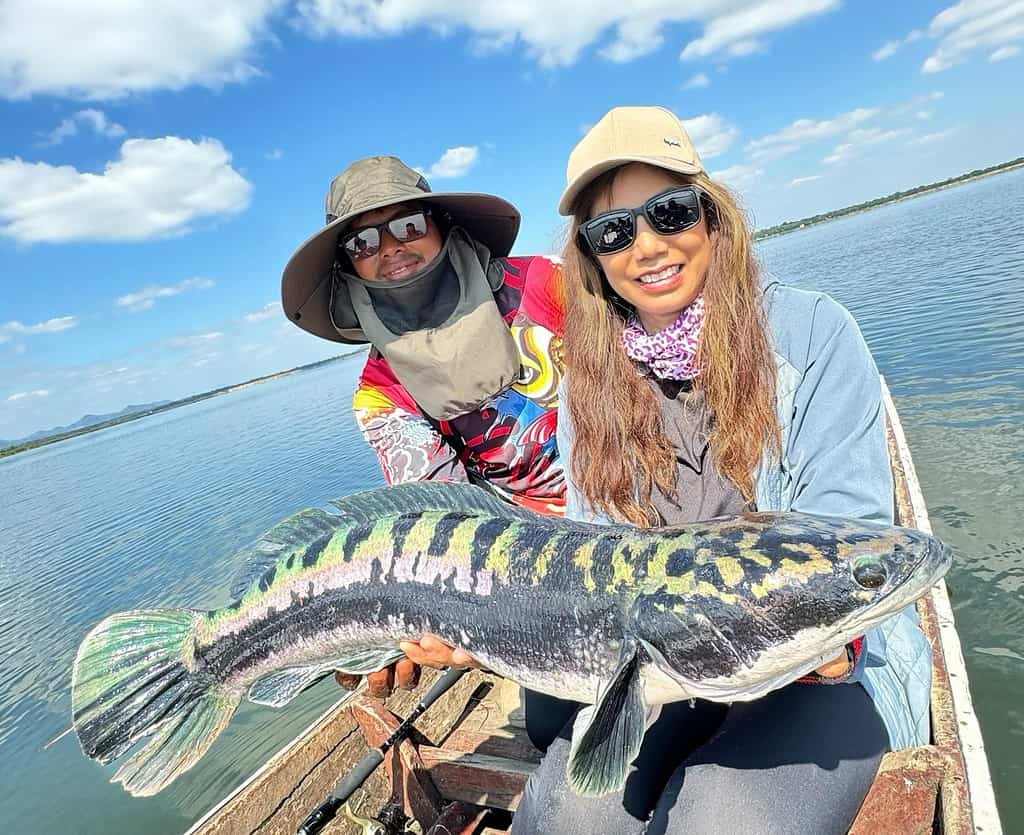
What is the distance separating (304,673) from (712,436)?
7.99 feet

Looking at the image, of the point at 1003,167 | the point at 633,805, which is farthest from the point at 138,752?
the point at 1003,167

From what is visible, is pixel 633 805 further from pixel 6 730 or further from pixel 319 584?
pixel 6 730

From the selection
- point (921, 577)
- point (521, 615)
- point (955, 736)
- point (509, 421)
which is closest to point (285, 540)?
point (521, 615)

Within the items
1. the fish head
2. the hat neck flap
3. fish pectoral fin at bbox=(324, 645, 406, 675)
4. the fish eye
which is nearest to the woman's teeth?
the fish head

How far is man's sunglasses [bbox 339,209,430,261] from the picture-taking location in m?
4.23

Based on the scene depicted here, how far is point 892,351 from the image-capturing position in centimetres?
1928

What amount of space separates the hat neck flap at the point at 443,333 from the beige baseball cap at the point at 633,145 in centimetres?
143

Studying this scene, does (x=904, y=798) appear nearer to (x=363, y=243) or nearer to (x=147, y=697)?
(x=147, y=697)

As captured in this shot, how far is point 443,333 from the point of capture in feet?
13.9

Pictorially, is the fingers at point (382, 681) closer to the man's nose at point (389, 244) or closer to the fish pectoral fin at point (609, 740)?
the fish pectoral fin at point (609, 740)

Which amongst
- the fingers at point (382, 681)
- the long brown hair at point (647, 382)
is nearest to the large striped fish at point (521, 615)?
the fingers at point (382, 681)

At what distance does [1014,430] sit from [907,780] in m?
10.5

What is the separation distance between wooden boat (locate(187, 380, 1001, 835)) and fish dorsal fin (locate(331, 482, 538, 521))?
2.06 m

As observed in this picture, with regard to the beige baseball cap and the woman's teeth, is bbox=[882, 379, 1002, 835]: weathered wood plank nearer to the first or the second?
the woman's teeth
